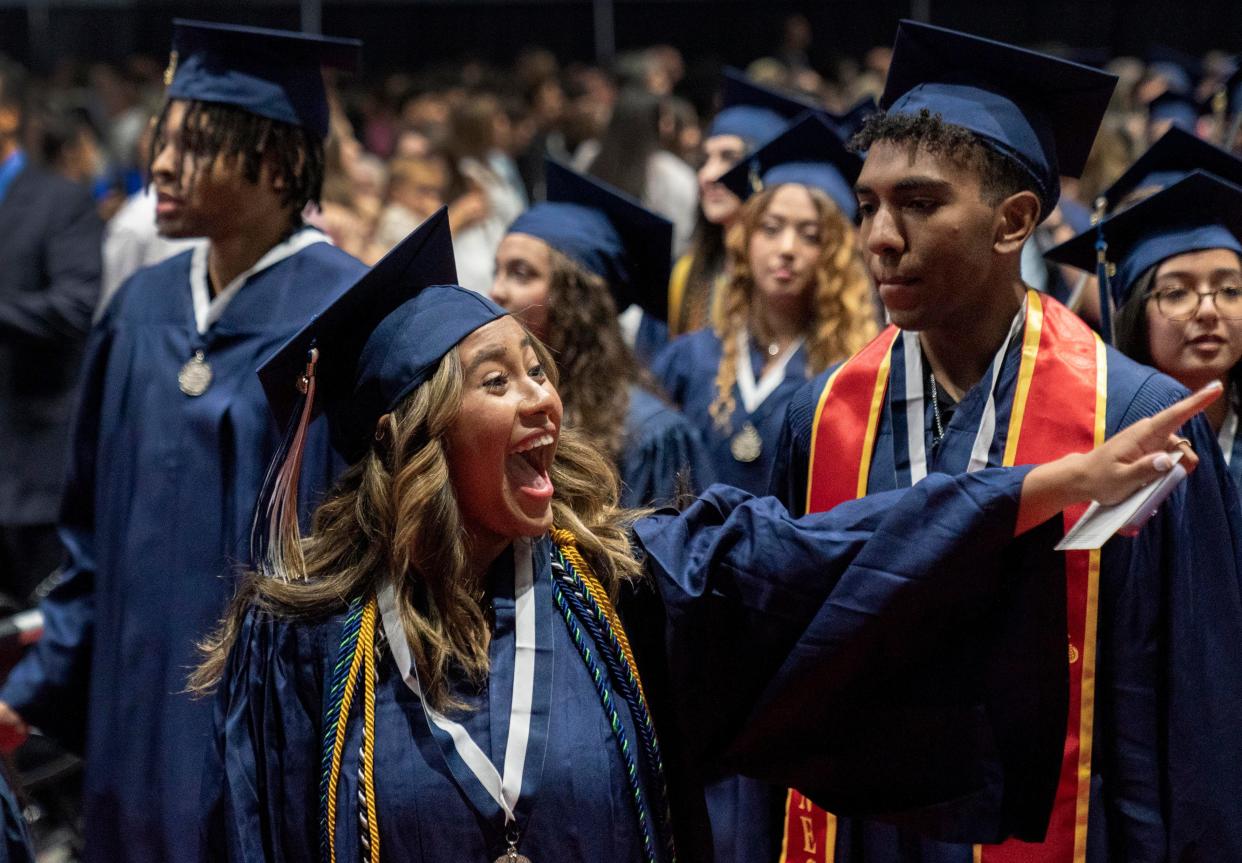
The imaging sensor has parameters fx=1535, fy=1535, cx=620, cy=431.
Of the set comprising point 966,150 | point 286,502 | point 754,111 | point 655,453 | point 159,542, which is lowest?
point 159,542

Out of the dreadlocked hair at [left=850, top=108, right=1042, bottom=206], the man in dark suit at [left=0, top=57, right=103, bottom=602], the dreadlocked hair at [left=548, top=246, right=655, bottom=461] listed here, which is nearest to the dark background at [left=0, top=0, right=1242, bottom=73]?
the man in dark suit at [left=0, top=57, right=103, bottom=602]

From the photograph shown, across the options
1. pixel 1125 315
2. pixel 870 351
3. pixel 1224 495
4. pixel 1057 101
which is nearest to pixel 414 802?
pixel 870 351

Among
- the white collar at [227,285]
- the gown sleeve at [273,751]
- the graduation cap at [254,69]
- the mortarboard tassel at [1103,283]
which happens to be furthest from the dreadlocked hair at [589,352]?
A: the gown sleeve at [273,751]

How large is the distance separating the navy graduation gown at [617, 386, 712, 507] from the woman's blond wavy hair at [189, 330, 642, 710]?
4.79ft

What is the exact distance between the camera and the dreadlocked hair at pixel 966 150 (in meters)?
2.49

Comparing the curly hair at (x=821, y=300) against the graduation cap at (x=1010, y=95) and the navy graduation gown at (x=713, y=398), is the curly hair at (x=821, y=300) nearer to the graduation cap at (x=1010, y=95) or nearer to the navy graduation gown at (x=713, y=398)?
the navy graduation gown at (x=713, y=398)

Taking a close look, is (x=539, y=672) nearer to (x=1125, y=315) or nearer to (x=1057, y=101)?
(x=1057, y=101)

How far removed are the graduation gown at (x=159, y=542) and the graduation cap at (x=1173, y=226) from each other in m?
1.66

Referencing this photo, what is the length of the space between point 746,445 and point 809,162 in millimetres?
1008

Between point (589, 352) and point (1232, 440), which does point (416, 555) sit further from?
point (589, 352)

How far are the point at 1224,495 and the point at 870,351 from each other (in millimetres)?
645

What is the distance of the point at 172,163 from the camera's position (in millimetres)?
3402

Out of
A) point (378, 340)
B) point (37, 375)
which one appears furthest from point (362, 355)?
point (37, 375)

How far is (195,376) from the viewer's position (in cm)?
326
